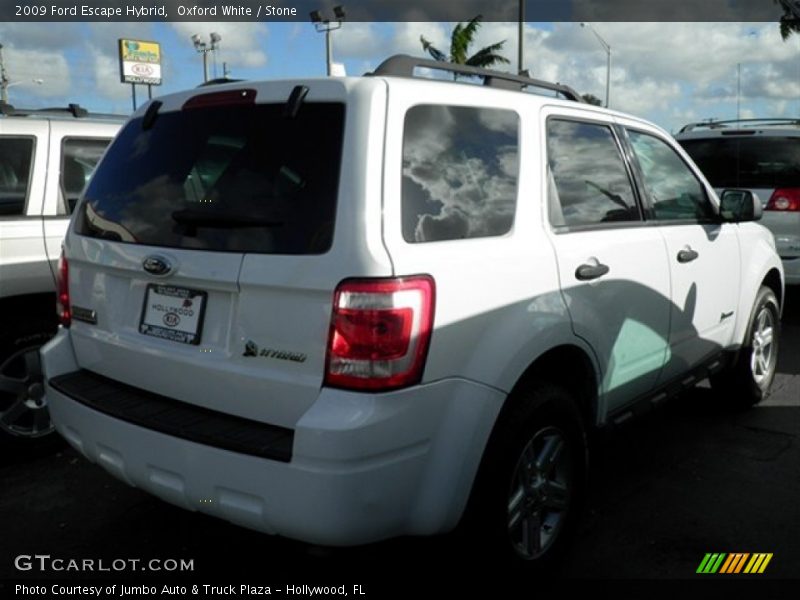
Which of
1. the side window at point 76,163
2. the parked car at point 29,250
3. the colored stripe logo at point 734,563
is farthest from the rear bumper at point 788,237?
the parked car at point 29,250

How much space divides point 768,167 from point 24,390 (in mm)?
6702

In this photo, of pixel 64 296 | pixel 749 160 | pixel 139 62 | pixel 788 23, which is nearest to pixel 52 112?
pixel 64 296

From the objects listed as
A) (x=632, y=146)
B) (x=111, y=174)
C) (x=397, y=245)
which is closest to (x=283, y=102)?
(x=397, y=245)

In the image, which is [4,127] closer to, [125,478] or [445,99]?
[125,478]

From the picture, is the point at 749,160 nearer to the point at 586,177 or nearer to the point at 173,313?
the point at 586,177

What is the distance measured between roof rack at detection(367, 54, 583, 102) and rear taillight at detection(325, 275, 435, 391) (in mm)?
834

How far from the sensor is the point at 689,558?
10.2ft

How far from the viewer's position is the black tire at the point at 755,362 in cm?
475

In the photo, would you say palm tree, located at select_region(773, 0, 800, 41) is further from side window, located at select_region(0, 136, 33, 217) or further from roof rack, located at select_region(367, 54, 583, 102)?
side window, located at select_region(0, 136, 33, 217)

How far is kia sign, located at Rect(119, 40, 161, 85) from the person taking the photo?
167 ft

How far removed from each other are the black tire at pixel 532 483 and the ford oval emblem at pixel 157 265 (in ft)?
4.10

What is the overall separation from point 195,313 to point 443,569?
143 cm

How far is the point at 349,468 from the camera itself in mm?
2141

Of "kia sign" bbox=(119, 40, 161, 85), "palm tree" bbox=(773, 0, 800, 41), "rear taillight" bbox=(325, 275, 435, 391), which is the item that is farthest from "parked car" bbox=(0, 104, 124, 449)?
"kia sign" bbox=(119, 40, 161, 85)
